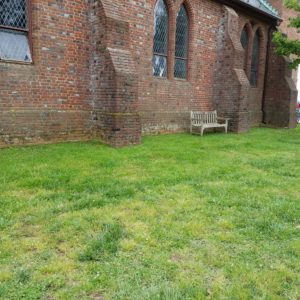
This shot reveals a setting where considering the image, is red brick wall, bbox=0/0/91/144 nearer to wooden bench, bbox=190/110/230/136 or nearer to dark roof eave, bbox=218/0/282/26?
wooden bench, bbox=190/110/230/136

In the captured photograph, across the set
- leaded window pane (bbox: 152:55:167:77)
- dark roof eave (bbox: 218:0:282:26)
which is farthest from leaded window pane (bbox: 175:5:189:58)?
dark roof eave (bbox: 218:0:282:26)

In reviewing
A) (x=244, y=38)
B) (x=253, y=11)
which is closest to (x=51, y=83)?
(x=244, y=38)

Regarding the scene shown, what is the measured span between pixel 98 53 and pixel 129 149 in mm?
2938

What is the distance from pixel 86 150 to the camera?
315 inches

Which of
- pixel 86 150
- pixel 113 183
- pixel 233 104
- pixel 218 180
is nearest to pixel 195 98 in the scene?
pixel 233 104

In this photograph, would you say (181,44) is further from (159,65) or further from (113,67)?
(113,67)

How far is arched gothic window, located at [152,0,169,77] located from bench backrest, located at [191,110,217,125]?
209 cm

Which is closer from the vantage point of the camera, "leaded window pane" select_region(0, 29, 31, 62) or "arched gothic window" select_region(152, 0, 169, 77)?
"leaded window pane" select_region(0, 29, 31, 62)

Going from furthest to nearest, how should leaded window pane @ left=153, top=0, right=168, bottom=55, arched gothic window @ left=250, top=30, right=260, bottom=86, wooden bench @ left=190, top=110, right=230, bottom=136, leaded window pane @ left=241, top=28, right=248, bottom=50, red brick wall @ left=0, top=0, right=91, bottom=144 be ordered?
arched gothic window @ left=250, top=30, right=260, bottom=86, leaded window pane @ left=241, top=28, right=248, bottom=50, wooden bench @ left=190, top=110, right=230, bottom=136, leaded window pane @ left=153, top=0, right=168, bottom=55, red brick wall @ left=0, top=0, right=91, bottom=144

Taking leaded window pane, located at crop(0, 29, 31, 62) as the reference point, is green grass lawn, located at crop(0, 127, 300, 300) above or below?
below

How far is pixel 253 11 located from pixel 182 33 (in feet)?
16.3

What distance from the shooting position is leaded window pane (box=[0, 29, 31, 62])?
7887mm

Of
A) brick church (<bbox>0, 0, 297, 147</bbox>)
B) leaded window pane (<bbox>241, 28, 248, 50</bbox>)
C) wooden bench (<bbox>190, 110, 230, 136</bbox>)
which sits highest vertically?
leaded window pane (<bbox>241, 28, 248, 50</bbox>)

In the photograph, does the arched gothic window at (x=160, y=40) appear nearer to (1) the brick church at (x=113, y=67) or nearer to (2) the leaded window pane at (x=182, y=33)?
(1) the brick church at (x=113, y=67)
